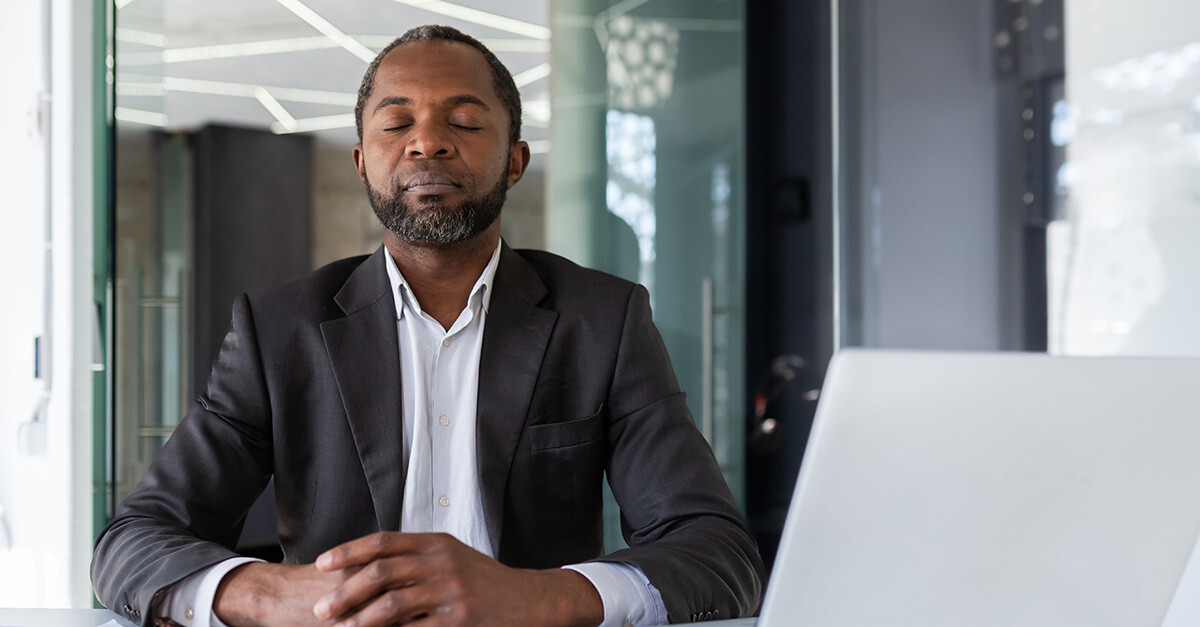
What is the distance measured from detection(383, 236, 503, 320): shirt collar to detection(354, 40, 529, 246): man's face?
0.05m

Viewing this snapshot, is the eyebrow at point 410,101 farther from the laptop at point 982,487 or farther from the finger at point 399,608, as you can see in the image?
the laptop at point 982,487

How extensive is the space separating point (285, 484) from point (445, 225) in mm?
420

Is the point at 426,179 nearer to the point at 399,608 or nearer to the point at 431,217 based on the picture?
the point at 431,217

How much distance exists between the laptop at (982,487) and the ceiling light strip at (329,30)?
2.79 m

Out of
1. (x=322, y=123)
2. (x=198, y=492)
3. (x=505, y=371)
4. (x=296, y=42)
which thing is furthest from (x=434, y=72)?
(x=322, y=123)

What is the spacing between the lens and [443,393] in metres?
1.38

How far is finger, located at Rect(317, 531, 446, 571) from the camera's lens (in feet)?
2.83

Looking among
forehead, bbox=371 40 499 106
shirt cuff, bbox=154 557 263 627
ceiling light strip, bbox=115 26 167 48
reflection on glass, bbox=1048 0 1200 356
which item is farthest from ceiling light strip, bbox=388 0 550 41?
shirt cuff, bbox=154 557 263 627

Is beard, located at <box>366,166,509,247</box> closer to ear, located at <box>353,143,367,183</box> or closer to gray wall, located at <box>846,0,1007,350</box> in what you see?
ear, located at <box>353,143,367,183</box>

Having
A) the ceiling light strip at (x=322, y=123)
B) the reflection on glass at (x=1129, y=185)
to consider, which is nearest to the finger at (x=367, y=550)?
the reflection on glass at (x=1129, y=185)

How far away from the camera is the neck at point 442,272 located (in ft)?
4.72

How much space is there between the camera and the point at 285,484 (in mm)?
1340

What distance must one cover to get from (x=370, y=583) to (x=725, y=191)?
2.56m

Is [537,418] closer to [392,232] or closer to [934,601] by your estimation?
[392,232]
